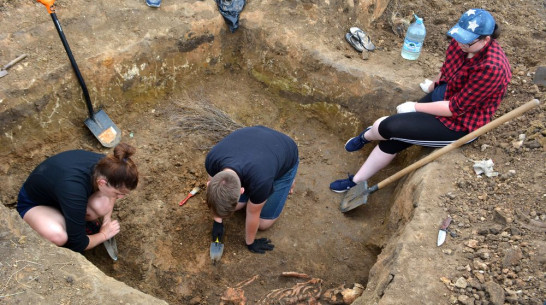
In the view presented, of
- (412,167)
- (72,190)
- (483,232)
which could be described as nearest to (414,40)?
(412,167)

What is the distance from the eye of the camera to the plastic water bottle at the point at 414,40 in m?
4.50

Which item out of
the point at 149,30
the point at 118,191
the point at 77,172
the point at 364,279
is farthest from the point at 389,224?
the point at 149,30

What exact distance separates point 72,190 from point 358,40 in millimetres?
3318

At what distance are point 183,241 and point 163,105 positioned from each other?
170 centimetres

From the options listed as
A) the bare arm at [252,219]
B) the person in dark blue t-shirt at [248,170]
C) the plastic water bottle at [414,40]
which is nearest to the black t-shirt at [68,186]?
the person in dark blue t-shirt at [248,170]

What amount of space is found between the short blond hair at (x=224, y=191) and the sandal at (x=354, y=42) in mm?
2657

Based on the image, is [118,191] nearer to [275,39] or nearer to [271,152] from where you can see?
[271,152]

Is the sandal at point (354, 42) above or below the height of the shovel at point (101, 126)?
above

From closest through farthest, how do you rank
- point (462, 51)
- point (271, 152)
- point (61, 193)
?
point (61, 193) → point (271, 152) → point (462, 51)

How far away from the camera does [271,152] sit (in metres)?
2.97

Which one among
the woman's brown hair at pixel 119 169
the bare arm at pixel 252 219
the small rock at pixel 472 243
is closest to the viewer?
the woman's brown hair at pixel 119 169

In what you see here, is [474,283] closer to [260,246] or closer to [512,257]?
[512,257]

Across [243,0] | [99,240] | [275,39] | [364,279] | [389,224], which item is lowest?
[364,279]

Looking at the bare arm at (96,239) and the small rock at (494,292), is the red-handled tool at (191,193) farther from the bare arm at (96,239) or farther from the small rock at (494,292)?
the small rock at (494,292)
